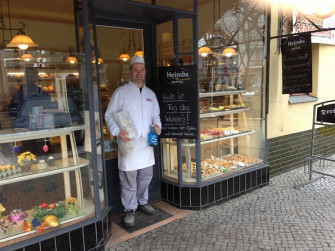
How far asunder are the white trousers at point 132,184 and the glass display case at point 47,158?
505mm

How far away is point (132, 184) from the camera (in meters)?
3.85

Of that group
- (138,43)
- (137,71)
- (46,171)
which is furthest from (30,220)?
(138,43)

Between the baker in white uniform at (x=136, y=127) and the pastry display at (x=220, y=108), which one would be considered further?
the pastry display at (x=220, y=108)

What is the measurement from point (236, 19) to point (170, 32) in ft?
5.17

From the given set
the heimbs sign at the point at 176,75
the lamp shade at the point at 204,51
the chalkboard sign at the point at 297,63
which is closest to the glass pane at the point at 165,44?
the heimbs sign at the point at 176,75

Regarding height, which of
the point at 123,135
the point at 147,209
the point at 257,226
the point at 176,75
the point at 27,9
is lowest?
the point at 257,226

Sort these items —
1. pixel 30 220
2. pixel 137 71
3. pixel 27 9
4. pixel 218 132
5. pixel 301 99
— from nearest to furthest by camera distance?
pixel 30 220, pixel 137 71, pixel 218 132, pixel 301 99, pixel 27 9

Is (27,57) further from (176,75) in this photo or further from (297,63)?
(297,63)

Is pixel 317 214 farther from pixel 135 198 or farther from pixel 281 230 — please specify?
pixel 135 198

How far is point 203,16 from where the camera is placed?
4.50 m

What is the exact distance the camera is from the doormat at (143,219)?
3832mm

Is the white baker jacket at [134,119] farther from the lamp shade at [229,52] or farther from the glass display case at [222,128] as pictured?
the lamp shade at [229,52]

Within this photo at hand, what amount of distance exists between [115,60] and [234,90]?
2111 mm

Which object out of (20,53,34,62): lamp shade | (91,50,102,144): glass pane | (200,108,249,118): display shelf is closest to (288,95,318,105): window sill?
(200,108,249,118): display shelf
